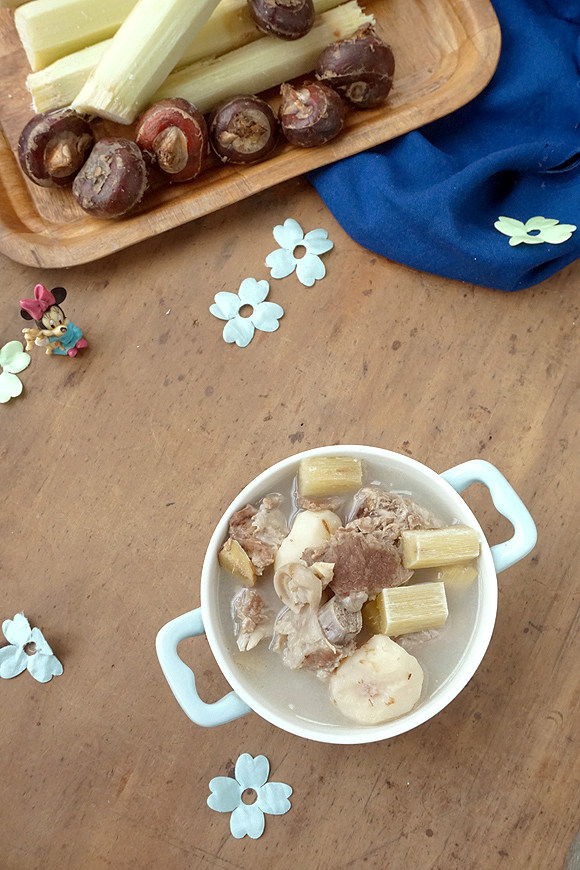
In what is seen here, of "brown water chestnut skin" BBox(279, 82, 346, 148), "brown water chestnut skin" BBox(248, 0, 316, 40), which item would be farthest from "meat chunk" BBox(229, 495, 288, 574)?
"brown water chestnut skin" BBox(248, 0, 316, 40)

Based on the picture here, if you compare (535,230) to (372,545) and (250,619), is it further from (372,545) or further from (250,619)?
(250,619)

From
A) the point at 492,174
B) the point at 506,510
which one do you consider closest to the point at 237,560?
the point at 506,510

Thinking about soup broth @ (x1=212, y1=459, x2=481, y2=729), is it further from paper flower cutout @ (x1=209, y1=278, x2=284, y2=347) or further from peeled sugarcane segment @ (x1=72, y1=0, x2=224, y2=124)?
peeled sugarcane segment @ (x1=72, y1=0, x2=224, y2=124)

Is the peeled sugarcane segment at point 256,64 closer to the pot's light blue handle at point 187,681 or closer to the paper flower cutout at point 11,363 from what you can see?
the paper flower cutout at point 11,363

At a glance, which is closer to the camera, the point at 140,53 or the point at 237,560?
the point at 237,560

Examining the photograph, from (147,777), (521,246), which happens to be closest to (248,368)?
(521,246)

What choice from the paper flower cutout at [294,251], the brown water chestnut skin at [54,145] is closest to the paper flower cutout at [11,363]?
the brown water chestnut skin at [54,145]
